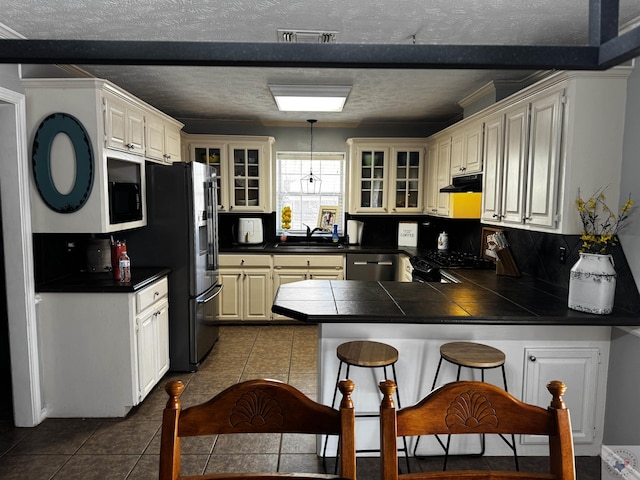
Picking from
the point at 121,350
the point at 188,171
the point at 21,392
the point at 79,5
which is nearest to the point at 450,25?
the point at 79,5

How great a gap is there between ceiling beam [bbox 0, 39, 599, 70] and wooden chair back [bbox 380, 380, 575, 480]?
0.76 meters

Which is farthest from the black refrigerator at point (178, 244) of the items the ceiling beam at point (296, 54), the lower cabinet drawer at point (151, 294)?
the ceiling beam at point (296, 54)

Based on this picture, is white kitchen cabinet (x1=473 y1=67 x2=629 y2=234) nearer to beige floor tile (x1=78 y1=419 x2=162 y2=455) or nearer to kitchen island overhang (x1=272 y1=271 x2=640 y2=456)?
kitchen island overhang (x1=272 y1=271 x2=640 y2=456)

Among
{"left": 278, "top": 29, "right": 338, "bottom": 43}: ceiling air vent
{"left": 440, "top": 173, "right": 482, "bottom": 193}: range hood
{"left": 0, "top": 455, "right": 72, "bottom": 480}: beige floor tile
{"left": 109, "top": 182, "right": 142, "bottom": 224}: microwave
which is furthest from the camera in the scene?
{"left": 440, "top": 173, "right": 482, "bottom": 193}: range hood

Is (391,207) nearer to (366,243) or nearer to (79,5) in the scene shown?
(366,243)

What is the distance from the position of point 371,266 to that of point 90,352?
124 inches

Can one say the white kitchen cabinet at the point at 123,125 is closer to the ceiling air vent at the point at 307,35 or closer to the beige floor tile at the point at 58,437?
the ceiling air vent at the point at 307,35

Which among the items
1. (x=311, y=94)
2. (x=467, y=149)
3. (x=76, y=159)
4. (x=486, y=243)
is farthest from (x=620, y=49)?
(x=486, y=243)

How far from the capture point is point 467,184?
4008 mm

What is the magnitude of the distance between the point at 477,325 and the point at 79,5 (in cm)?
275

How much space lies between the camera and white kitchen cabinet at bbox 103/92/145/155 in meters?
3.01

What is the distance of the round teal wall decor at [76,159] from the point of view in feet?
9.43

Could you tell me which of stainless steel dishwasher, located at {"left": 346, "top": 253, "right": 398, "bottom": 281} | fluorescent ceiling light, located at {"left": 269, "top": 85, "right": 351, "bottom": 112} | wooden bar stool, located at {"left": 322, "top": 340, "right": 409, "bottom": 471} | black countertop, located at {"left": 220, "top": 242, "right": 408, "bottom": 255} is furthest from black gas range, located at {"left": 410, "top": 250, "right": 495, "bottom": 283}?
fluorescent ceiling light, located at {"left": 269, "top": 85, "right": 351, "bottom": 112}

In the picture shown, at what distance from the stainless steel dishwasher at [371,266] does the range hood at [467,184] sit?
1.29m
